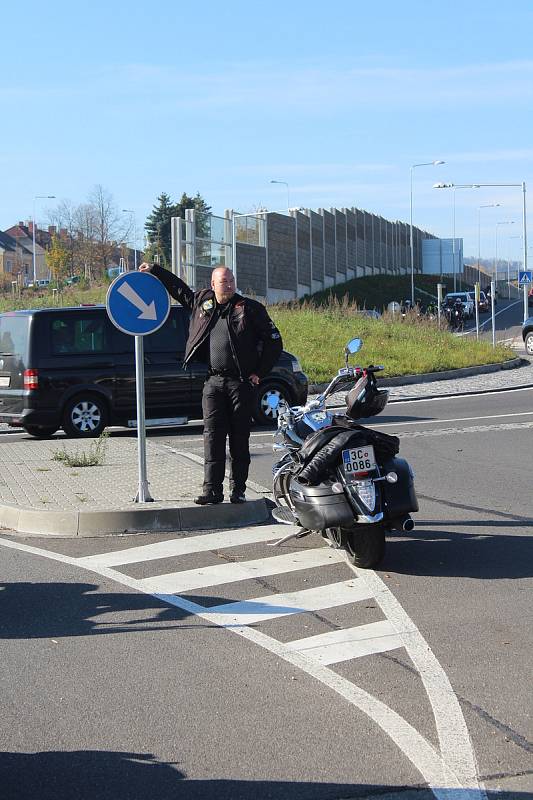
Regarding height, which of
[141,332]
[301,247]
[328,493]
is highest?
[301,247]

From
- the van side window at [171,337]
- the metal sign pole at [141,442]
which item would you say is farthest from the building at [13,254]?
the metal sign pole at [141,442]

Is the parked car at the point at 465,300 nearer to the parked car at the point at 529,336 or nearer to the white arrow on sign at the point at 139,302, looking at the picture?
the parked car at the point at 529,336

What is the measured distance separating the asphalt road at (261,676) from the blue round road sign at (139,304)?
196 cm

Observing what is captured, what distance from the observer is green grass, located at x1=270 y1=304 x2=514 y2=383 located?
28.8 metres

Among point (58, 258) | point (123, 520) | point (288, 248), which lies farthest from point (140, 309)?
point (58, 258)

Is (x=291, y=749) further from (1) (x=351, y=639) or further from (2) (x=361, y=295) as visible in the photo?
(2) (x=361, y=295)

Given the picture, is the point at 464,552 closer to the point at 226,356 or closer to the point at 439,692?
the point at 226,356

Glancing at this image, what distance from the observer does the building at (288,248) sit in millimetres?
34906

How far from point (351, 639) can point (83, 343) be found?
11.2 m

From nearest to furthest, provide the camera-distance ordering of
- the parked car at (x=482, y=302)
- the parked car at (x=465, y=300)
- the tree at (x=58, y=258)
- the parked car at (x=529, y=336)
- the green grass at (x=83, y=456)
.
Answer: the green grass at (x=83, y=456) → the parked car at (x=529, y=336) → the parked car at (x=465, y=300) → the tree at (x=58, y=258) → the parked car at (x=482, y=302)

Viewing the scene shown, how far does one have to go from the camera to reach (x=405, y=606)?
273 inches

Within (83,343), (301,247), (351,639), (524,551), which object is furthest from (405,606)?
(301,247)

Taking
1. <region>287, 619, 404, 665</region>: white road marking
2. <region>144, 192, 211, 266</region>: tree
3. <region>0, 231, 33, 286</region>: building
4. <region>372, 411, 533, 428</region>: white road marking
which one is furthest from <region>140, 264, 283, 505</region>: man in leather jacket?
<region>0, 231, 33, 286</region>: building

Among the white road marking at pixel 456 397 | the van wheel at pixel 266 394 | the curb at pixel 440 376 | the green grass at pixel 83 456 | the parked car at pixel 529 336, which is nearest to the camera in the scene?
the green grass at pixel 83 456
